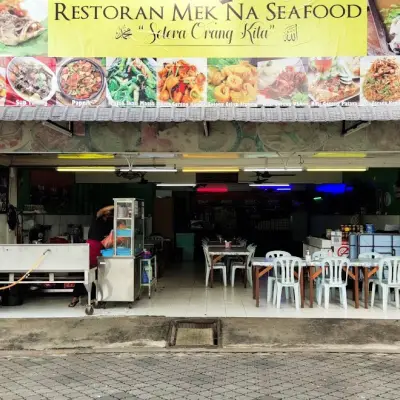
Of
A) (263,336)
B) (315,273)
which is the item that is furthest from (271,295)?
(263,336)

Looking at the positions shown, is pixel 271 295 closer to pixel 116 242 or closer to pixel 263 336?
pixel 263 336

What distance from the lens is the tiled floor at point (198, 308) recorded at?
23.2 feet

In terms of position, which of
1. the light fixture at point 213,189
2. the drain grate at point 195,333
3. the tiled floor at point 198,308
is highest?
the light fixture at point 213,189

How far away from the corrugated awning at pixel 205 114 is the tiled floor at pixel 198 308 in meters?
3.10

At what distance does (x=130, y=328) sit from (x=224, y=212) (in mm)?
11767

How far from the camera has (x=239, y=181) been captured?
13.0m

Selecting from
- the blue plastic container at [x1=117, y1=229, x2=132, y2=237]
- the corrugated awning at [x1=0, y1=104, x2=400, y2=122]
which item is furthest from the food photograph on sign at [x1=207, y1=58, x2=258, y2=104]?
the blue plastic container at [x1=117, y1=229, x2=132, y2=237]

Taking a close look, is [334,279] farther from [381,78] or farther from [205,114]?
[205,114]

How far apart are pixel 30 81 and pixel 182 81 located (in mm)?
2197

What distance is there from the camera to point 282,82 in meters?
6.42

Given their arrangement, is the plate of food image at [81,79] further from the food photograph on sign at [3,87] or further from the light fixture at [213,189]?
the light fixture at [213,189]

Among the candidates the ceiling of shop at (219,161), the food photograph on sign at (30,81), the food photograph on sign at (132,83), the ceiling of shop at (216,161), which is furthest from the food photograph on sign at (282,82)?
the food photograph on sign at (30,81)

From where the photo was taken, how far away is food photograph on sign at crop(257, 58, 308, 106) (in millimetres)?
6410

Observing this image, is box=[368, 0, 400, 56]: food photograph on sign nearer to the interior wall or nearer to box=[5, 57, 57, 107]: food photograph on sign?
box=[5, 57, 57, 107]: food photograph on sign
